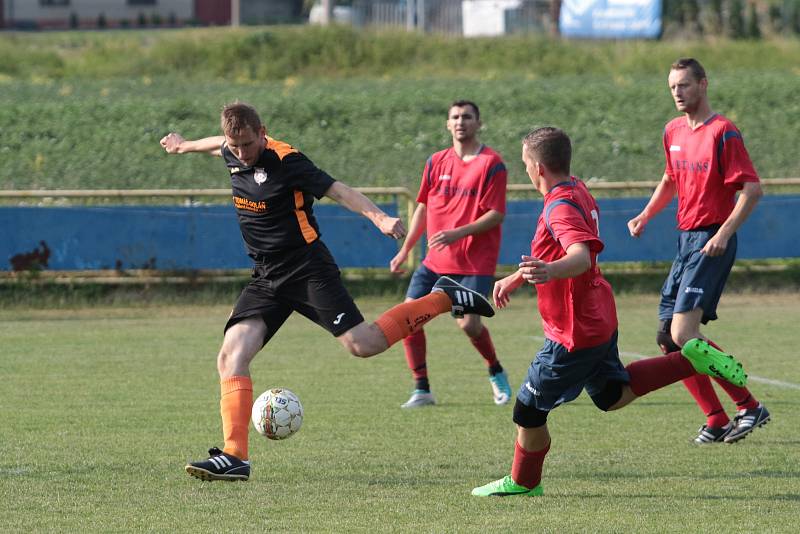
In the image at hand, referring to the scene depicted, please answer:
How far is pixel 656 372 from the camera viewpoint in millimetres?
6152

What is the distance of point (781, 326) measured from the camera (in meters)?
13.0

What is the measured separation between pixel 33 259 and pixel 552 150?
10.9 metres

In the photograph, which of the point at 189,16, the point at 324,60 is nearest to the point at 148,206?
the point at 324,60

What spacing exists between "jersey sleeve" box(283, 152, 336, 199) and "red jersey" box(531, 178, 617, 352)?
1219 mm

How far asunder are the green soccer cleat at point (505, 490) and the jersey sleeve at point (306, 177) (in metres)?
1.69

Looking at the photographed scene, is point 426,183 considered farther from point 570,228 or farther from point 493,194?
point 570,228

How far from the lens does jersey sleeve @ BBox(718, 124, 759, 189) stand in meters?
7.06

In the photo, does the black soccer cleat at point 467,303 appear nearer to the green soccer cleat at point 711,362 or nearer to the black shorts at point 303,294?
the black shorts at point 303,294

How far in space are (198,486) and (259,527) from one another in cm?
96

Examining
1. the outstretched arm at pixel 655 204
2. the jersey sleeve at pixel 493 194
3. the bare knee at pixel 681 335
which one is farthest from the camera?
the jersey sleeve at pixel 493 194

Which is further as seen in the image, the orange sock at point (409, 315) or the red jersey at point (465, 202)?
the red jersey at point (465, 202)

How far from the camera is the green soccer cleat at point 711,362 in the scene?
20.1ft

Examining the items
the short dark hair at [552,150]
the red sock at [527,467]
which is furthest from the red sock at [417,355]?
the short dark hair at [552,150]

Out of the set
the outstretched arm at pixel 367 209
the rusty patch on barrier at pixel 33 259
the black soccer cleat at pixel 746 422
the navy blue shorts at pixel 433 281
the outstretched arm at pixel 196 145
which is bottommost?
the rusty patch on barrier at pixel 33 259
